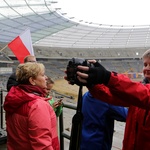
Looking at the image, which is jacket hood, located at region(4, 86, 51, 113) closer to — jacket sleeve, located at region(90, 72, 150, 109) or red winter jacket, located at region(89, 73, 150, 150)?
red winter jacket, located at region(89, 73, 150, 150)

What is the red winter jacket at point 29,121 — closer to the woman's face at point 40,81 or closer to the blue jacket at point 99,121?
the woman's face at point 40,81

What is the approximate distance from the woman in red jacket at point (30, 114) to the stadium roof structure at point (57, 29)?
20.4 m

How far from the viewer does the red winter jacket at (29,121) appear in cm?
167

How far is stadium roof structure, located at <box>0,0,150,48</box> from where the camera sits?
2327cm

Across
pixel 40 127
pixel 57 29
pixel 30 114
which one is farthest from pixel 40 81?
pixel 57 29

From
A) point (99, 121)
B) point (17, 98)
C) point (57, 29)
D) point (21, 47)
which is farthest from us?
point (57, 29)

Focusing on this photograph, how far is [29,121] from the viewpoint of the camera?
171 centimetres

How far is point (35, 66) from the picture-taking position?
6.65ft

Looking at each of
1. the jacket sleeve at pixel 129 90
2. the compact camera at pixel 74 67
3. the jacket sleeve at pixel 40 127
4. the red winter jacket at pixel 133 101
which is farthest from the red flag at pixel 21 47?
the jacket sleeve at pixel 129 90

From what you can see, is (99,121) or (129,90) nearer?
(129,90)

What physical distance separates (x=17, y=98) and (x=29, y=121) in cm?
25

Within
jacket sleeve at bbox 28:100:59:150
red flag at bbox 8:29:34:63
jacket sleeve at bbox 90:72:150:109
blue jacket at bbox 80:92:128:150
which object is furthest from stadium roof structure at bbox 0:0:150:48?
jacket sleeve at bbox 90:72:150:109

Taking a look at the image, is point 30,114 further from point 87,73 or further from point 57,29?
point 57,29

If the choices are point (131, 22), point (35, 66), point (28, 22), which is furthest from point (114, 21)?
point (35, 66)
